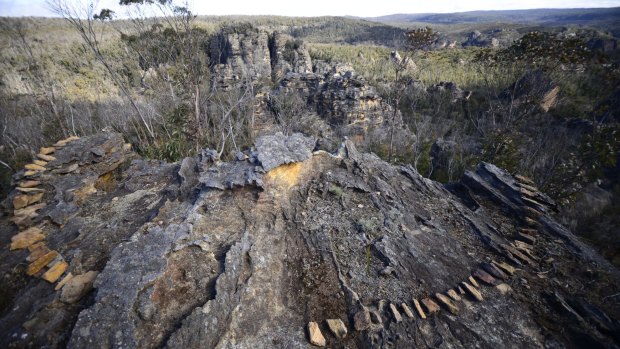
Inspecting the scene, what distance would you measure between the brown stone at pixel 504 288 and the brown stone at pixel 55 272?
6.91 meters

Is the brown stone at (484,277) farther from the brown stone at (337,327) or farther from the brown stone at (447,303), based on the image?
the brown stone at (337,327)

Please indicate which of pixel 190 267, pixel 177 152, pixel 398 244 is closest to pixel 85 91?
pixel 177 152

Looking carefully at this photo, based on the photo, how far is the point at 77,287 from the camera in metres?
3.88

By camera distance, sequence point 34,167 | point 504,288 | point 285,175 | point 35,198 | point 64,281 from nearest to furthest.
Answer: point 64,281
point 504,288
point 35,198
point 34,167
point 285,175

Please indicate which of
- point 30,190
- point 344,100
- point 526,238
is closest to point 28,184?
point 30,190

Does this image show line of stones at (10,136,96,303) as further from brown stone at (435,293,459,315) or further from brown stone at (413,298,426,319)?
brown stone at (435,293,459,315)

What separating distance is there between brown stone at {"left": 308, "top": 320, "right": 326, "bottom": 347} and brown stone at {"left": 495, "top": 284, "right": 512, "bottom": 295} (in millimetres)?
Result: 3127

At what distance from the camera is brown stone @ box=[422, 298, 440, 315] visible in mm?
4305

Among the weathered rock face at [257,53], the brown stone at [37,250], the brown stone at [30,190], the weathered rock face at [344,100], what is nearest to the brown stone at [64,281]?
the brown stone at [37,250]

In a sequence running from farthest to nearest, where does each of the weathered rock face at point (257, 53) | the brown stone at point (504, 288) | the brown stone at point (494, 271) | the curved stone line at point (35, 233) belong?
the weathered rock face at point (257, 53)
the brown stone at point (494, 271)
the brown stone at point (504, 288)
the curved stone line at point (35, 233)

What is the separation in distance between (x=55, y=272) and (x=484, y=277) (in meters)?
6.87

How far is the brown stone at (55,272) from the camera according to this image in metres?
4.00

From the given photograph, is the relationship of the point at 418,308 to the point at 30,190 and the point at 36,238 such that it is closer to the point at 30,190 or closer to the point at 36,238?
the point at 36,238

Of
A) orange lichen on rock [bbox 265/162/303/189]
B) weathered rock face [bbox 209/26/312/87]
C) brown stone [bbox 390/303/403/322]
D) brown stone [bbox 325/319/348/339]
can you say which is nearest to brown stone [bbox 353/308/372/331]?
brown stone [bbox 325/319/348/339]
